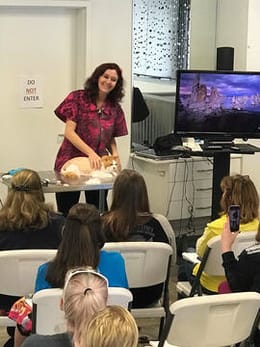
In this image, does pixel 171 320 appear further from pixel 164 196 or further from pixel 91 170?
pixel 164 196

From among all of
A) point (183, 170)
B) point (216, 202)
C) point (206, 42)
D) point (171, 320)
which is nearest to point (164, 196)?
point (183, 170)

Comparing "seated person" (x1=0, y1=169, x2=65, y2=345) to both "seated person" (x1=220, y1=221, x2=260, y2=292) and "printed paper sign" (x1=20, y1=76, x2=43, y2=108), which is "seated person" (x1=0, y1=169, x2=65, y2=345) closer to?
"seated person" (x1=220, y1=221, x2=260, y2=292)

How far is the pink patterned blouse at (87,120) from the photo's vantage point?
4.73 m

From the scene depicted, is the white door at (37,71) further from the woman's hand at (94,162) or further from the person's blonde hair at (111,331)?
the person's blonde hair at (111,331)

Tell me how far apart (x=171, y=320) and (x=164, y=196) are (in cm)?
369

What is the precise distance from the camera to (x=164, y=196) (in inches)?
239

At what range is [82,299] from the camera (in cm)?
195

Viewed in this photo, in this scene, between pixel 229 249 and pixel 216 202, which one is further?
pixel 216 202

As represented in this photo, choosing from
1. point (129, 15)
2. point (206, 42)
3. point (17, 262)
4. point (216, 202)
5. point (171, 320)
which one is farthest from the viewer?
point (206, 42)

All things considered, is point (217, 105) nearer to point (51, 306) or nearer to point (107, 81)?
point (107, 81)

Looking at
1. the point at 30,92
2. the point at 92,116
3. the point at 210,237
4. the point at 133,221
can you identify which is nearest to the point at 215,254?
the point at 210,237

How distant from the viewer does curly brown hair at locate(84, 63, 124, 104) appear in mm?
4668

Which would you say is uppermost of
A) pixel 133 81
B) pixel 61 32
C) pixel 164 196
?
pixel 61 32

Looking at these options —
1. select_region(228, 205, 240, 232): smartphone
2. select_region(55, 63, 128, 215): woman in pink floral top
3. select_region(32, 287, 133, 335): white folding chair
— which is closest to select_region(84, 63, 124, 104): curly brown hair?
select_region(55, 63, 128, 215): woman in pink floral top
